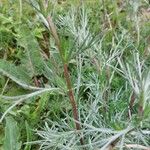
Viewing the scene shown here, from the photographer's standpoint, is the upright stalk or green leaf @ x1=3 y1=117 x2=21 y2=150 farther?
green leaf @ x1=3 y1=117 x2=21 y2=150

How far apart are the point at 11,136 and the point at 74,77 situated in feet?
1.23

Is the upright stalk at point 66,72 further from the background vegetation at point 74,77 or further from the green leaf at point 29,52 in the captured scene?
the green leaf at point 29,52

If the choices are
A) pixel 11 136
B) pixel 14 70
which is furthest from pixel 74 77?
pixel 14 70

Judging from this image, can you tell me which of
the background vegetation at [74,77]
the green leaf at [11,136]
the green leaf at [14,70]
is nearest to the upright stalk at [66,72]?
the background vegetation at [74,77]

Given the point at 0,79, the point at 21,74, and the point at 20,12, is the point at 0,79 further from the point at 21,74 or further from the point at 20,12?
the point at 20,12

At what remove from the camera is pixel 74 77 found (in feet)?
5.52

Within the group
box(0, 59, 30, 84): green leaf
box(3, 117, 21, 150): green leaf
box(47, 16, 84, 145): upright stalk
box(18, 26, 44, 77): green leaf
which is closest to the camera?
box(47, 16, 84, 145): upright stalk

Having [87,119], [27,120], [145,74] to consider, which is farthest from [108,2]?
[145,74]

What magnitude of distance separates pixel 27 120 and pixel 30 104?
0.36 ft

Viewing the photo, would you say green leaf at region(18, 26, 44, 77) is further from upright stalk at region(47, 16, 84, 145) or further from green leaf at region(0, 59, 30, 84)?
upright stalk at region(47, 16, 84, 145)

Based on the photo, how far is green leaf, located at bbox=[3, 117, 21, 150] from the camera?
177 centimetres

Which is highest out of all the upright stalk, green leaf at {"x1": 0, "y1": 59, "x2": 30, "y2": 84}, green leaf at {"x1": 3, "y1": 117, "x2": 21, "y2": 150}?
the upright stalk

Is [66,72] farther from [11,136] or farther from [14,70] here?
[14,70]

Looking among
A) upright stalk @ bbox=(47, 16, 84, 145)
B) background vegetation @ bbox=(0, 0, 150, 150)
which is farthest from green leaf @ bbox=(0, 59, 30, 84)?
upright stalk @ bbox=(47, 16, 84, 145)
